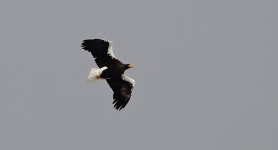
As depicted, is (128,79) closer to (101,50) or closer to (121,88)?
(121,88)

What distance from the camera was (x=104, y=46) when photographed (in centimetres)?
3588

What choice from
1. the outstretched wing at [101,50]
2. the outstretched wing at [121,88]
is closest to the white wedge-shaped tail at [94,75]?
the outstretched wing at [101,50]

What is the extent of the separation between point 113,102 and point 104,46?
5.34ft

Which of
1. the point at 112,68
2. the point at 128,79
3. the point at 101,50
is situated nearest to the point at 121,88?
the point at 128,79

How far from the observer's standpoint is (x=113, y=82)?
36031mm

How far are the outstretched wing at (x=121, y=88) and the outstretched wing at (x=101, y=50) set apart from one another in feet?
1.92

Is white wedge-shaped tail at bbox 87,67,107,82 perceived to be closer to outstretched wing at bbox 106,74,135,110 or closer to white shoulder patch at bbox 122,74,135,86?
outstretched wing at bbox 106,74,135,110

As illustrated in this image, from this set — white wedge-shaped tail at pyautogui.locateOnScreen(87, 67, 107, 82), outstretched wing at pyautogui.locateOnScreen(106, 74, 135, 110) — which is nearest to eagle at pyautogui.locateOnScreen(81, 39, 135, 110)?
outstretched wing at pyautogui.locateOnScreen(106, 74, 135, 110)

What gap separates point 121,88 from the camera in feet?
118

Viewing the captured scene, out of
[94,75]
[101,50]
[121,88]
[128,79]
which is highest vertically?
[101,50]

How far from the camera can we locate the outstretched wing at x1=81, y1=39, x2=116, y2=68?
35.8 metres

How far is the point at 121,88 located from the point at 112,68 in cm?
66

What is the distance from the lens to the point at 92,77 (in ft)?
116

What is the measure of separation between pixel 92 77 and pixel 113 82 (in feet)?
3.06
